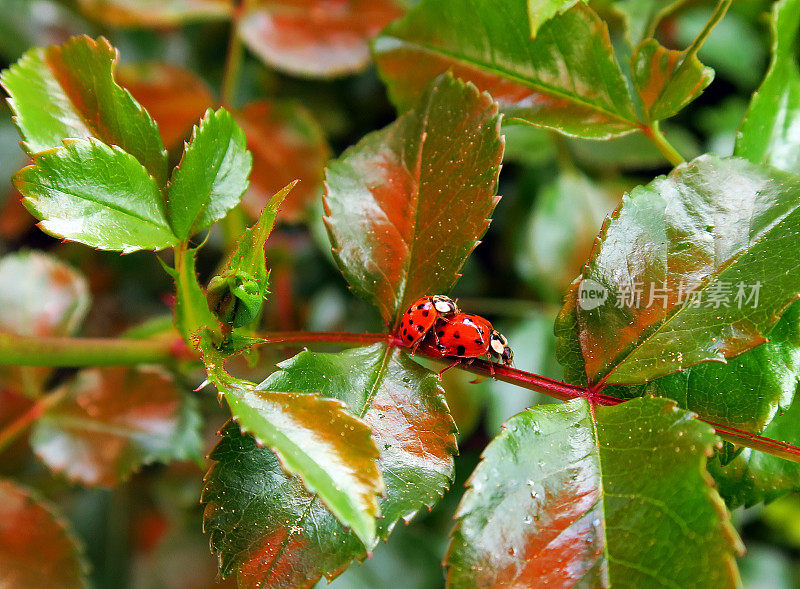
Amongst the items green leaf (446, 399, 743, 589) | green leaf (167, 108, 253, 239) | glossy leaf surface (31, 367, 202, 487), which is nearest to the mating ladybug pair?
green leaf (446, 399, 743, 589)

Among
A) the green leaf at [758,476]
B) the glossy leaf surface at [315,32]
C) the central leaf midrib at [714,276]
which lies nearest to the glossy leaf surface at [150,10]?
the glossy leaf surface at [315,32]

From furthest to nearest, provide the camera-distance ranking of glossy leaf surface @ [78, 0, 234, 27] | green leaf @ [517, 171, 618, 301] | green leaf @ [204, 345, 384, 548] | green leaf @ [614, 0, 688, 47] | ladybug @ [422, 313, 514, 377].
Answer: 1. green leaf @ [517, 171, 618, 301]
2. glossy leaf surface @ [78, 0, 234, 27]
3. green leaf @ [614, 0, 688, 47]
4. ladybug @ [422, 313, 514, 377]
5. green leaf @ [204, 345, 384, 548]

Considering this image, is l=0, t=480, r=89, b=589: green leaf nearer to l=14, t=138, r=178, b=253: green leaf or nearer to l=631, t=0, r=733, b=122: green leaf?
l=14, t=138, r=178, b=253: green leaf

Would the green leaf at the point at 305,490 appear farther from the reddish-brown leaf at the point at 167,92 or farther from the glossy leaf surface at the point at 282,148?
the reddish-brown leaf at the point at 167,92

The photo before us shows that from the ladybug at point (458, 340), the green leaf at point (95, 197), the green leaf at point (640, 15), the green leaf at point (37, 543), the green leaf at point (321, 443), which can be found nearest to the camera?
the green leaf at point (321, 443)

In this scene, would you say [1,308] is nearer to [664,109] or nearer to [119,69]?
[119,69]

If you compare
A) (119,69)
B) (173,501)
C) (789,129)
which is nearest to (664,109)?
(789,129)
